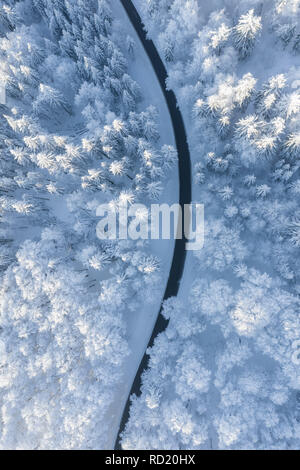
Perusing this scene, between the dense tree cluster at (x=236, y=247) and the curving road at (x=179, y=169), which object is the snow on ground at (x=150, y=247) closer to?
the curving road at (x=179, y=169)

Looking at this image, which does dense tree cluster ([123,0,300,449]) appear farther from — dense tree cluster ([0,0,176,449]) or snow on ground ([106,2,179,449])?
dense tree cluster ([0,0,176,449])

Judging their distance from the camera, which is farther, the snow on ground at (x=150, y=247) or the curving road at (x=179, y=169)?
the curving road at (x=179, y=169)

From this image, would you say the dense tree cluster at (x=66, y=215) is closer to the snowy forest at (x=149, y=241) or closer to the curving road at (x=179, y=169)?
the snowy forest at (x=149, y=241)

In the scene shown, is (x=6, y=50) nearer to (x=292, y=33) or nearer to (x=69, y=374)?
(x=292, y=33)
